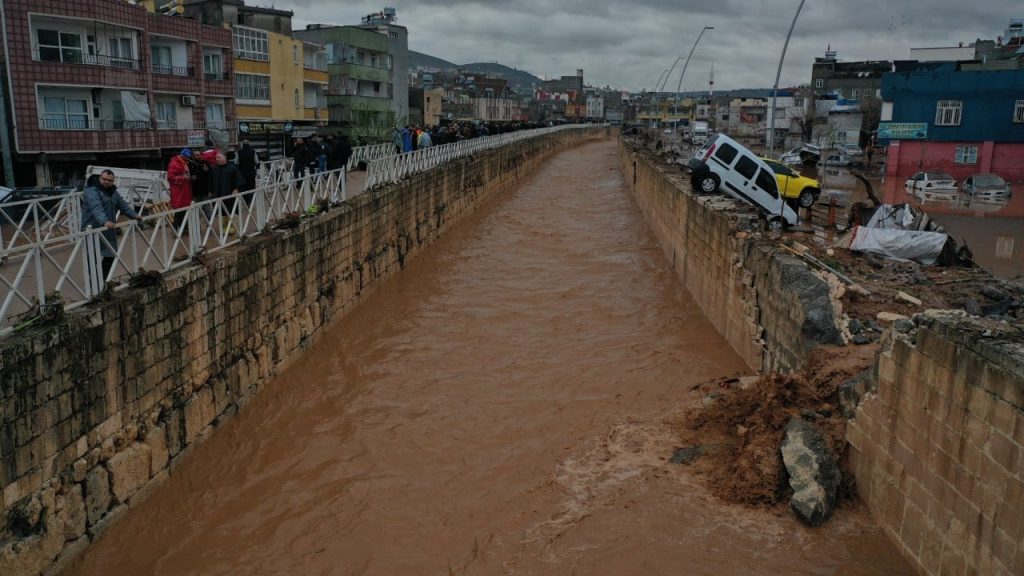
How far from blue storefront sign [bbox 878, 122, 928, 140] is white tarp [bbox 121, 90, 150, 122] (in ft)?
120

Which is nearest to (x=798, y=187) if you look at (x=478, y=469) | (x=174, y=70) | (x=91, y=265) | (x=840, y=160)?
(x=478, y=469)

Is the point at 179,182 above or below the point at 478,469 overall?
above

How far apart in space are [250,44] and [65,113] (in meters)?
14.6

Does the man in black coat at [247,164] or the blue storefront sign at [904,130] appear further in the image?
the blue storefront sign at [904,130]

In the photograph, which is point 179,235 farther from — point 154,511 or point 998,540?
point 998,540

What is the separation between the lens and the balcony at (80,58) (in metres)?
24.8

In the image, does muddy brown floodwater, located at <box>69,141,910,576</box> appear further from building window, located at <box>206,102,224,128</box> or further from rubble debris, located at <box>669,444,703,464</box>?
Result: building window, located at <box>206,102,224,128</box>

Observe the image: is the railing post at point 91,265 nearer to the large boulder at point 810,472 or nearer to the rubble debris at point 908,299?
the large boulder at point 810,472

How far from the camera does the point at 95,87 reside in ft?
86.3

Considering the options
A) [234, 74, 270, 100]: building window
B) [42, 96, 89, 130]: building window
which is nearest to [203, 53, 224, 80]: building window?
[234, 74, 270, 100]: building window

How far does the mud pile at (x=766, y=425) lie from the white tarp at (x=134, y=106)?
25024mm

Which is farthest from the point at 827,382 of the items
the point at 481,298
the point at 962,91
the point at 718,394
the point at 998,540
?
the point at 962,91

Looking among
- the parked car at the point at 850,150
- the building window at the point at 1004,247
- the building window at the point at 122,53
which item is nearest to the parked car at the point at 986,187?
the building window at the point at 1004,247

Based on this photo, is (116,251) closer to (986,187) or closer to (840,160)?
(986,187)
